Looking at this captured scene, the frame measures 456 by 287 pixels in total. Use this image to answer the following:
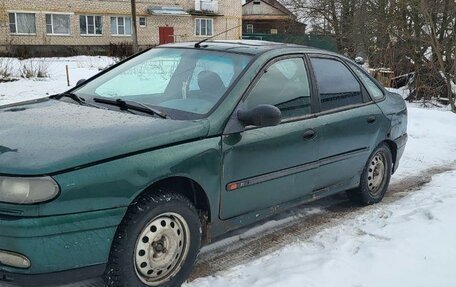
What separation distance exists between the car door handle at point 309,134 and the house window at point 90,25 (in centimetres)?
3473

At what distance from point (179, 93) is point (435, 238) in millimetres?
2430

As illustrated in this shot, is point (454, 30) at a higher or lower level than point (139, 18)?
lower

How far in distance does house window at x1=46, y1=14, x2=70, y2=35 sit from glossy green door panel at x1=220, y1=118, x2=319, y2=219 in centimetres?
3388

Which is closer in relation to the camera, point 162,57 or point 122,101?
point 122,101

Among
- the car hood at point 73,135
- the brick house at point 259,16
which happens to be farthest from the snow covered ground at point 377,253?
the brick house at point 259,16

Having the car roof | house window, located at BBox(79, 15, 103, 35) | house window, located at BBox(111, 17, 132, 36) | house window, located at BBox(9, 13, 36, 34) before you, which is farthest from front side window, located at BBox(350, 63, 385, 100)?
house window, located at BBox(111, 17, 132, 36)

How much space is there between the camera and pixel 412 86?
60.7 ft

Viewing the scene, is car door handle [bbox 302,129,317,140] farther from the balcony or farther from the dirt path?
the balcony

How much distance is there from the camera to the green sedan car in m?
2.68

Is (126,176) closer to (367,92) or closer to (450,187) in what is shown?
(367,92)

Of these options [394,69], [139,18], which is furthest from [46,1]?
[394,69]

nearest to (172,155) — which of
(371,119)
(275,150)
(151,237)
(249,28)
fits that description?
(151,237)

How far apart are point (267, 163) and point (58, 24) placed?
114 feet

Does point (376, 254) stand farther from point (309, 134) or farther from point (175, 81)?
point (175, 81)
